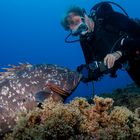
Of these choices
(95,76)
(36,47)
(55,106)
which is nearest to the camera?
(55,106)

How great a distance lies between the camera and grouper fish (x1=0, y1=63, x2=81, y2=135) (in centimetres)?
496

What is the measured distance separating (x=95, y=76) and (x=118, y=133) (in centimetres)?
297

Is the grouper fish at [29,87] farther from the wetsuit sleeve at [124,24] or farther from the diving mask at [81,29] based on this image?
the wetsuit sleeve at [124,24]

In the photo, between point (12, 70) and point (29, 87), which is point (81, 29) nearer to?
point (12, 70)

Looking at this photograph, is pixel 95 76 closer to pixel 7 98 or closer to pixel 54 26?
pixel 7 98

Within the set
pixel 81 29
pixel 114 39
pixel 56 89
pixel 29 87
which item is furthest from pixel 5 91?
pixel 114 39

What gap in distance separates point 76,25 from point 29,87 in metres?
2.74

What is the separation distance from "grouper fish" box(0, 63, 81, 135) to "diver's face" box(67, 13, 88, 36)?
1.78 m

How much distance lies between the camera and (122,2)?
490 feet

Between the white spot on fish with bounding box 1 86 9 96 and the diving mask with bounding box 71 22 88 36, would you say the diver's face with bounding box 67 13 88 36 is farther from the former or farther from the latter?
the white spot on fish with bounding box 1 86 9 96

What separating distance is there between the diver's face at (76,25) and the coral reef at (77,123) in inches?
127

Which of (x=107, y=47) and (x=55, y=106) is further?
(x=107, y=47)

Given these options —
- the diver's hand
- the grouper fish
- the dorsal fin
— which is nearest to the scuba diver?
the diver's hand

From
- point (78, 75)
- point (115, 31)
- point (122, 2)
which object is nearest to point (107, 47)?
point (115, 31)
